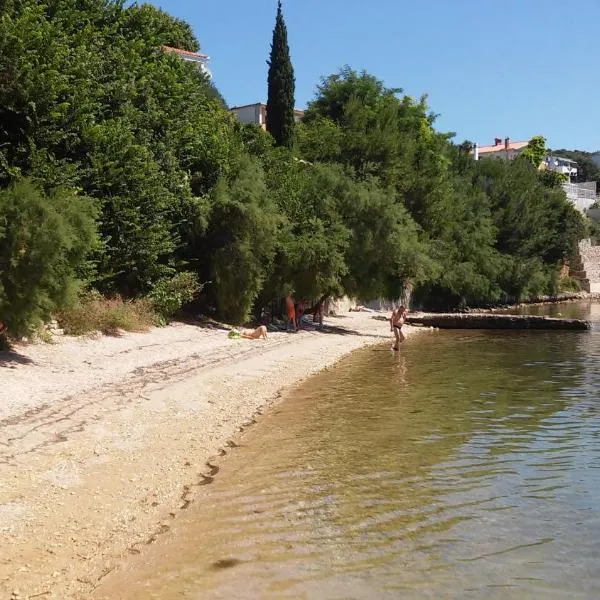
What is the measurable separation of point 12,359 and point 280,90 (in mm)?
31853

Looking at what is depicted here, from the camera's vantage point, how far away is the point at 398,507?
26.8 feet

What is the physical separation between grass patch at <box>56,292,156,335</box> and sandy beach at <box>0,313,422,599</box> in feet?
1.62

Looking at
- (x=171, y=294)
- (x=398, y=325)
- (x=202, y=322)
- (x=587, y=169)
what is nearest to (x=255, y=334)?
(x=202, y=322)

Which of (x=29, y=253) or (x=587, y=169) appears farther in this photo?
(x=587, y=169)

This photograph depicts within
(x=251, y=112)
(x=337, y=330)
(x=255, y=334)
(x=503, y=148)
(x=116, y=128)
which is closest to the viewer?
(x=116, y=128)

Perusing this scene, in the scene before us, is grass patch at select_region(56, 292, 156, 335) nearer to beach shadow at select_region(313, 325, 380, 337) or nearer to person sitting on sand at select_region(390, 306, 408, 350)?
person sitting on sand at select_region(390, 306, 408, 350)

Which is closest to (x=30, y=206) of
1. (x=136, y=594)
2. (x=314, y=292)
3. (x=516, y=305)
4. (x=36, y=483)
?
(x=36, y=483)

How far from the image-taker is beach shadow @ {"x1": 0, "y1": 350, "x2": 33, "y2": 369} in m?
14.0

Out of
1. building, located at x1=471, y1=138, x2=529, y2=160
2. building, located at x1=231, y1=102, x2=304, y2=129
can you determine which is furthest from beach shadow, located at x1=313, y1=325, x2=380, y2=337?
building, located at x1=471, y1=138, x2=529, y2=160

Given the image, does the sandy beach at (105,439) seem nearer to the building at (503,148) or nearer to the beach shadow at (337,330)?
the beach shadow at (337,330)

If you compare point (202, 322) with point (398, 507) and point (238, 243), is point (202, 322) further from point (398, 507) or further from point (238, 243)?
point (398, 507)

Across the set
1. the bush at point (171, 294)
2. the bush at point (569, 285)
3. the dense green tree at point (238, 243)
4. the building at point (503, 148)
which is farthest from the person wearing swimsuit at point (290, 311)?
the building at point (503, 148)

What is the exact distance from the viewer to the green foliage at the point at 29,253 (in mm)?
13500

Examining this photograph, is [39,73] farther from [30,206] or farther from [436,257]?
[436,257]
